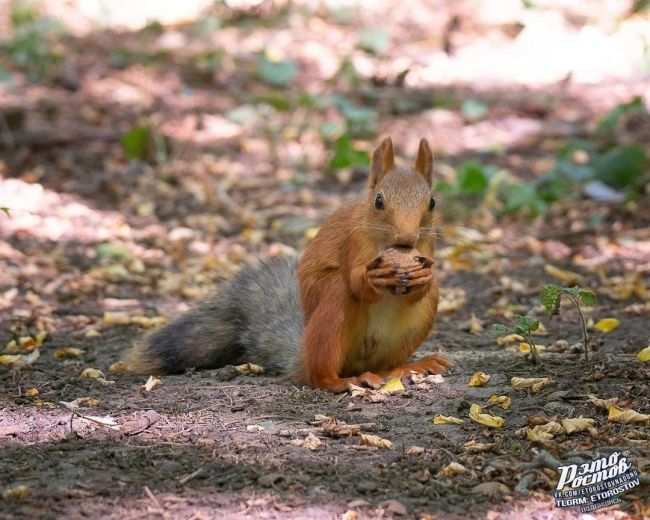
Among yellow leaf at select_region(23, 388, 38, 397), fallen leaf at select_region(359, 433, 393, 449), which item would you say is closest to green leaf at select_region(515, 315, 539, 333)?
fallen leaf at select_region(359, 433, 393, 449)

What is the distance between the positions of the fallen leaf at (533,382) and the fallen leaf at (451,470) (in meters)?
0.71

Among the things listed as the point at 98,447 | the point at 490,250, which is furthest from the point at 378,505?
the point at 490,250

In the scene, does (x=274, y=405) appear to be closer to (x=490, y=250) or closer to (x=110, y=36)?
(x=490, y=250)

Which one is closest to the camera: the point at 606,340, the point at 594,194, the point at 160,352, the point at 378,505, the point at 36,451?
the point at 378,505

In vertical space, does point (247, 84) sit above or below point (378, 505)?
above

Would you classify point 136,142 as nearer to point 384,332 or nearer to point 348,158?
point 348,158

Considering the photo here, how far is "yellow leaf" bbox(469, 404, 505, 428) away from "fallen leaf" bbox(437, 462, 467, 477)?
1.17 feet

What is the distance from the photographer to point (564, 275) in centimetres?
536

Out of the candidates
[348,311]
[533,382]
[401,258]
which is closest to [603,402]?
[533,382]

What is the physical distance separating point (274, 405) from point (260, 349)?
584 mm

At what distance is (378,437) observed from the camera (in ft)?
9.69

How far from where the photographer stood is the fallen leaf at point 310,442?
289 cm

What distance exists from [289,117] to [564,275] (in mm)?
3703

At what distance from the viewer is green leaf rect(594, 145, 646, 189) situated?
6664mm
